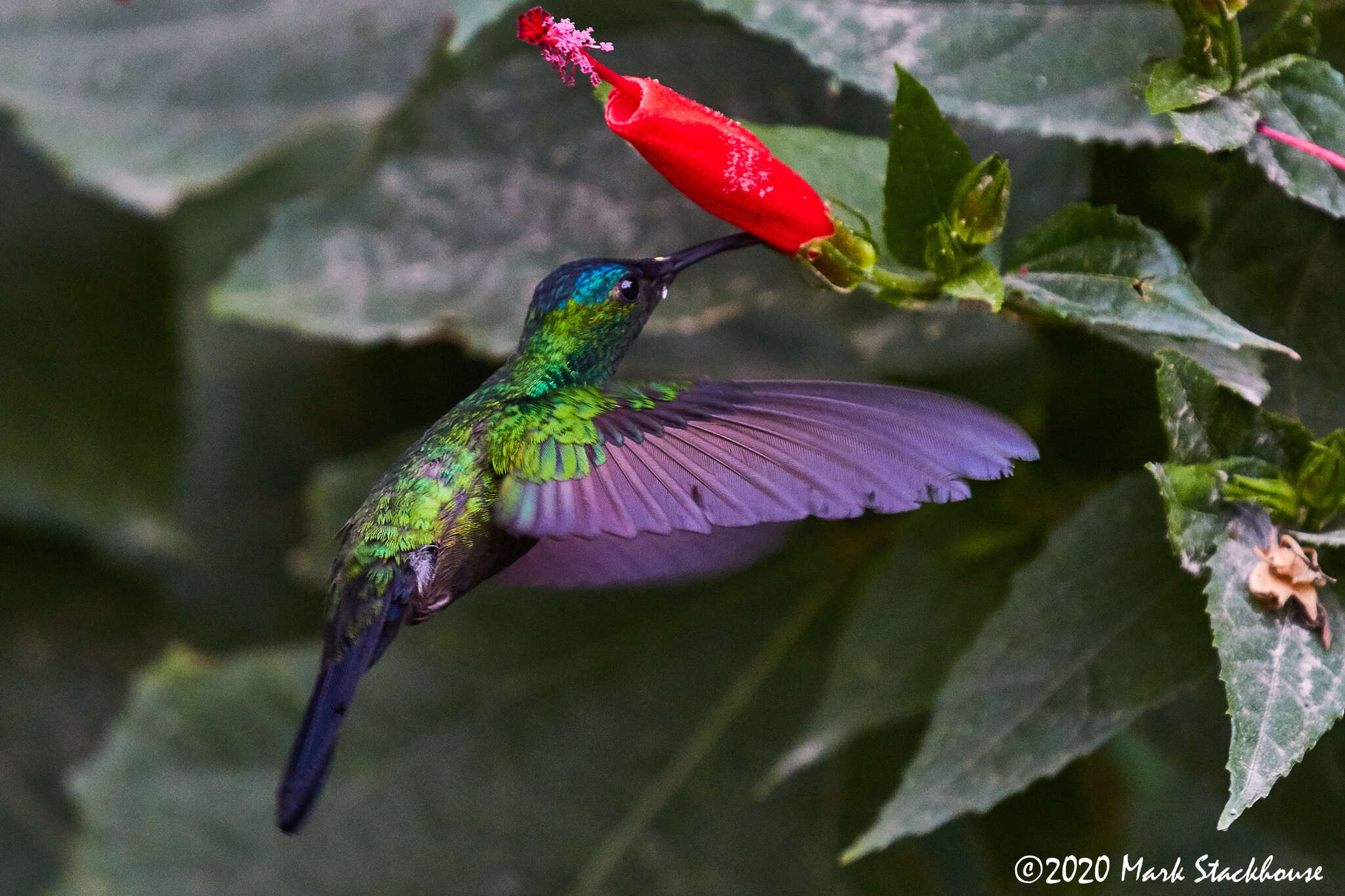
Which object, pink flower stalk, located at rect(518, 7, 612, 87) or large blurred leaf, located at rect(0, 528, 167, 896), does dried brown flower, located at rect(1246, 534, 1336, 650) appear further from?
large blurred leaf, located at rect(0, 528, 167, 896)

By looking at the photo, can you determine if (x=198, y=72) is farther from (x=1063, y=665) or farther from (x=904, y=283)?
(x=1063, y=665)

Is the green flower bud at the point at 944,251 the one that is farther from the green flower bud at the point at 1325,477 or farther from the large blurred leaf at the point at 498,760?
the large blurred leaf at the point at 498,760

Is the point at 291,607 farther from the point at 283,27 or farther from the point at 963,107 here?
the point at 963,107

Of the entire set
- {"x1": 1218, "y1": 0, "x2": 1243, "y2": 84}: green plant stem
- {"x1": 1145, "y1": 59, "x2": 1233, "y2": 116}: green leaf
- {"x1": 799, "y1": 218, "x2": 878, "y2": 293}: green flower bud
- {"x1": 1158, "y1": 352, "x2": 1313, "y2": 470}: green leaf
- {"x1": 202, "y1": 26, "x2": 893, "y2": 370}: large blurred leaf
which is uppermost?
{"x1": 1218, "y1": 0, "x2": 1243, "y2": 84}: green plant stem

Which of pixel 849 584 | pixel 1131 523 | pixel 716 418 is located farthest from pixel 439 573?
pixel 849 584

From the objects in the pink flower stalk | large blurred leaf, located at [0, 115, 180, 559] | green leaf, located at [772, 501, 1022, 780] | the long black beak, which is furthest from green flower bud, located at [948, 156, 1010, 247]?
large blurred leaf, located at [0, 115, 180, 559]

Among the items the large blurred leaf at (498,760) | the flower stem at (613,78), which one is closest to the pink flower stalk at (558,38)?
the flower stem at (613,78)
